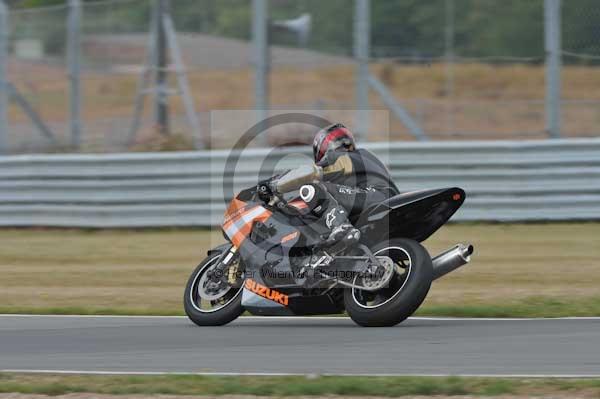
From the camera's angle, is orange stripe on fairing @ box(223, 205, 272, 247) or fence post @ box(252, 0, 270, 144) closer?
orange stripe on fairing @ box(223, 205, 272, 247)

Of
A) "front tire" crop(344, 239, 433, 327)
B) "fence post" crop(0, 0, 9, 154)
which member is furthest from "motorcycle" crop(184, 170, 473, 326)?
"fence post" crop(0, 0, 9, 154)

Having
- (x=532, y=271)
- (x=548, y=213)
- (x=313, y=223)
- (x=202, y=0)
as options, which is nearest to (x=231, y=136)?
(x=202, y=0)

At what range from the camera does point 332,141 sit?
8.27m

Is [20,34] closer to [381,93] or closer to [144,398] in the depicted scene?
[381,93]

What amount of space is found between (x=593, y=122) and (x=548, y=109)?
1.77m

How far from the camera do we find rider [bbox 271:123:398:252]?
8.06 metres

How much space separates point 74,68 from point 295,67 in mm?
3287

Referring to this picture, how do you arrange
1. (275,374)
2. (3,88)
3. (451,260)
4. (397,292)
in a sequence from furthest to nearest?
(3,88)
(451,260)
(397,292)
(275,374)

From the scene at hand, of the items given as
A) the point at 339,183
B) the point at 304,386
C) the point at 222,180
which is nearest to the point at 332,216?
the point at 339,183

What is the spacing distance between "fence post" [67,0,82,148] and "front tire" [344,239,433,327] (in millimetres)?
8784

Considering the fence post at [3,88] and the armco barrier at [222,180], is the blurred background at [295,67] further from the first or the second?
the armco barrier at [222,180]

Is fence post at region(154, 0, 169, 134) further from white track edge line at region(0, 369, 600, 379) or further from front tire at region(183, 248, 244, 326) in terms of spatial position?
white track edge line at region(0, 369, 600, 379)

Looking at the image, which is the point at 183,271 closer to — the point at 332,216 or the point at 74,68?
the point at 332,216

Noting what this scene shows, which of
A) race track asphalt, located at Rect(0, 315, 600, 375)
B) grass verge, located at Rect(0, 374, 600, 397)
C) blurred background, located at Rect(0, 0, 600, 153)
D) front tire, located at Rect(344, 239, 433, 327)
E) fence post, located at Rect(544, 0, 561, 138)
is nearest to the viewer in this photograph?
grass verge, located at Rect(0, 374, 600, 397)
